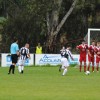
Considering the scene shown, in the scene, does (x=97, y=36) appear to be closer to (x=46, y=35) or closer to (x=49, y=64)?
(x=49, y=64)

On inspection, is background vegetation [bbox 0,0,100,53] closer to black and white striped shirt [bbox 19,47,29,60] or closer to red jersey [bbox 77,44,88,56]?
red jersey [bbox 77,44,88,56]

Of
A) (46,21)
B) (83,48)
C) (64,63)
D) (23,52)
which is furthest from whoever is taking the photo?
(46,21)

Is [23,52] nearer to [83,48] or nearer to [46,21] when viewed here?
[83,48]

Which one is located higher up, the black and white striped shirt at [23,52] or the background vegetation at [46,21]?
the background vegetation at [46,21]

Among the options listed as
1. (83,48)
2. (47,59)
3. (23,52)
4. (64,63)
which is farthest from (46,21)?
(64,63)

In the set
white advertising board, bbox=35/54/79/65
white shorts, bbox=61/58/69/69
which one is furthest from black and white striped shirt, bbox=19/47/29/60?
white advertising board, bbox=35/54/79/65

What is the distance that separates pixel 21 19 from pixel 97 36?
656 inches

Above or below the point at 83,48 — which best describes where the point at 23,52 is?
below

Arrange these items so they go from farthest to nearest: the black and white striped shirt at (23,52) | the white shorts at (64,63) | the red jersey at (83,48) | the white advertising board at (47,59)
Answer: the white advertising board at (47,59)
the red jersey at (83,48)
the black and white striped shirt at (23,52)
the white shorts at (64,63)

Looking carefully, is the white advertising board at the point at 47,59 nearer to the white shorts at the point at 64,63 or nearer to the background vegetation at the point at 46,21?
the background vegetation at the point at 46,21

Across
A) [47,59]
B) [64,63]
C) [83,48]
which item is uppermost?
[83,48]

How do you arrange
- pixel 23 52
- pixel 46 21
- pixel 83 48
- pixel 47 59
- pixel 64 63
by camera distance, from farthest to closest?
pixel 46 21, pixel 47 59, pixel 83 48, pixel 23 52, pixel 64 63

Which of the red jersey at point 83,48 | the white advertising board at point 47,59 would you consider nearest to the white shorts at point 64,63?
the red jersey at point 83,48

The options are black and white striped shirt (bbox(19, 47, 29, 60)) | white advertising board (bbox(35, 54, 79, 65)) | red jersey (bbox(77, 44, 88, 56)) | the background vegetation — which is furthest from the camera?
the background vegetation
